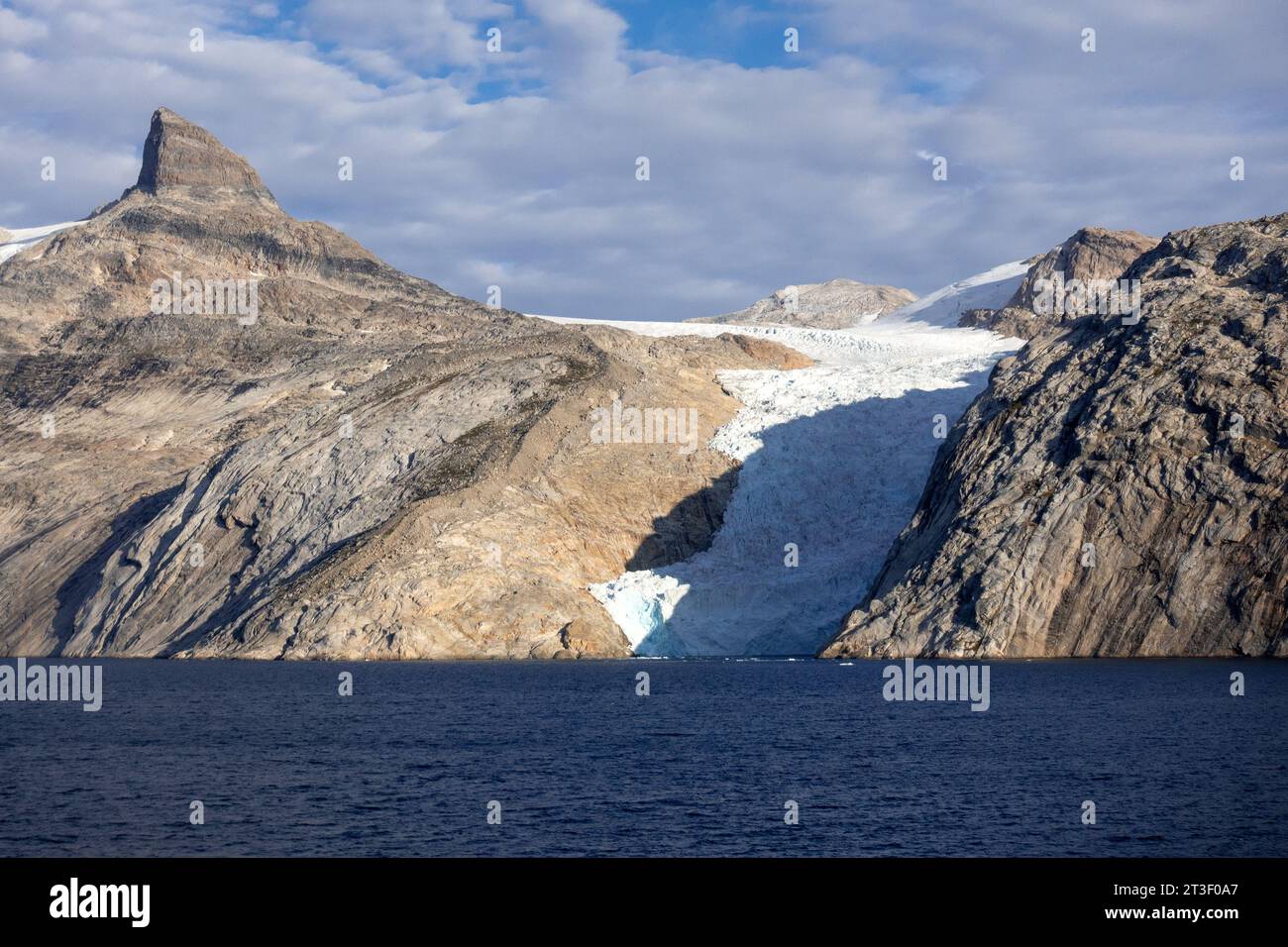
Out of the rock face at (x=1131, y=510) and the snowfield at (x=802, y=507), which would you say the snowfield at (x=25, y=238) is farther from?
the rock face at (x=1131, y=510)

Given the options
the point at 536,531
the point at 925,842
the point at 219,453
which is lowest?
the point at 925,842

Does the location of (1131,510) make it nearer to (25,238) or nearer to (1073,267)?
→ (1073,267)

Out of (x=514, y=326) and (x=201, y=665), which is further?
(x=514, y=326)

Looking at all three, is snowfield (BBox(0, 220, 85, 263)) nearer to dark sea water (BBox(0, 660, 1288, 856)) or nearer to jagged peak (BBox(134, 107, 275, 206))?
jagged peak (BBox(134, 107, 275, 206))

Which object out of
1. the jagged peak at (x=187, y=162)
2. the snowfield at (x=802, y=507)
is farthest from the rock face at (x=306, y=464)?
the jagged peak at (x=187, y=162)

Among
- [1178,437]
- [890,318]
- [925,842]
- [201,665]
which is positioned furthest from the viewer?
[890,318]
